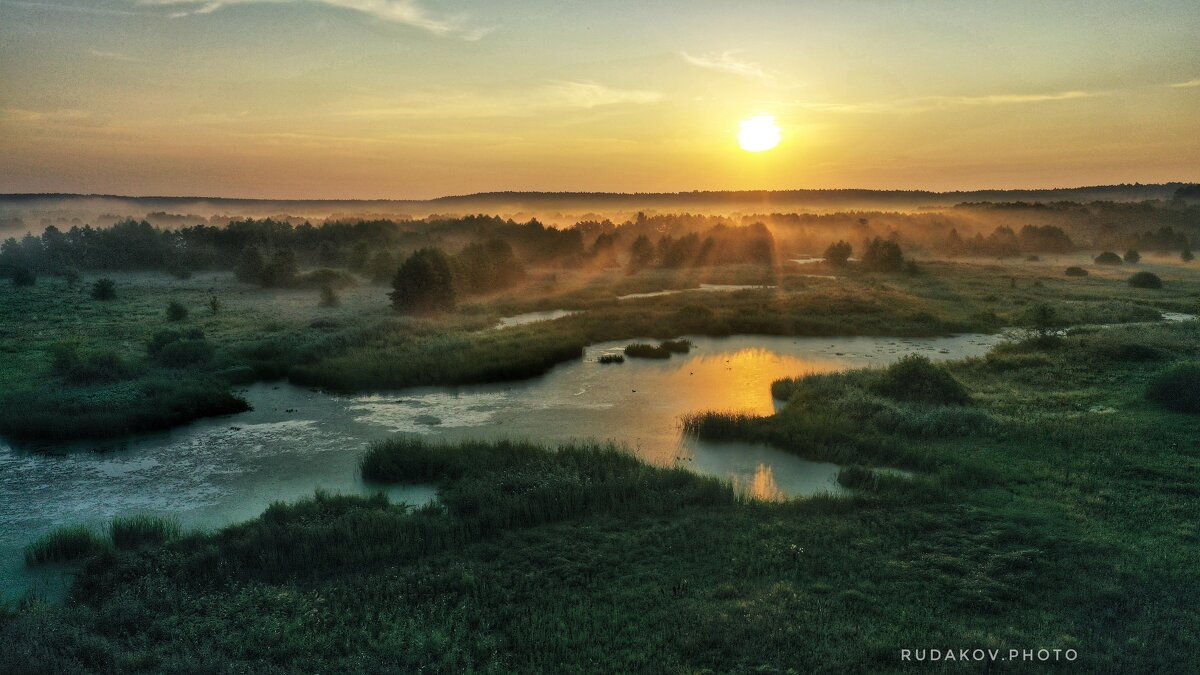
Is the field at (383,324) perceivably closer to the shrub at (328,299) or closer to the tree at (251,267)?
the shrub at (328,299)

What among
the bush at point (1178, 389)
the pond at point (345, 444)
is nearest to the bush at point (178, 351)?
the pond at point (345, 444)

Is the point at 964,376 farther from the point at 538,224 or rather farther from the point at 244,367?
the point at 538,224

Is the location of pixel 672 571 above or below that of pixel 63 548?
above

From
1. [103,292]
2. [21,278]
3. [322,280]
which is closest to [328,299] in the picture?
[322,280]

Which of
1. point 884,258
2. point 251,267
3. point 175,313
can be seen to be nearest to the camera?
point 175,313

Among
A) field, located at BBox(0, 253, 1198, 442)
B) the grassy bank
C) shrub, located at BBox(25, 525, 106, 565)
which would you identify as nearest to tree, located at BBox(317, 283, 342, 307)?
field, located at BBox(0, 253, 1198, 442)

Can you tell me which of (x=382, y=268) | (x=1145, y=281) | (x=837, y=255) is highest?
(x=837, y=255)

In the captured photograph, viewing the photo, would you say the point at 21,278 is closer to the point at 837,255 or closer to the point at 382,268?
the point at 382,268
